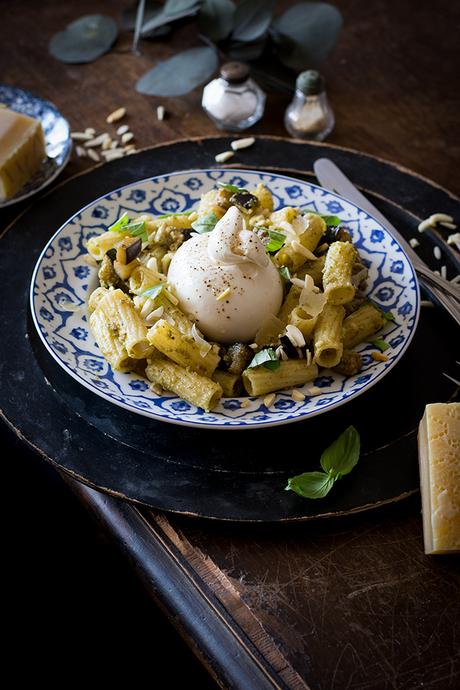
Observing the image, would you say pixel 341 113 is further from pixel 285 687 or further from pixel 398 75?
pixel 285 687

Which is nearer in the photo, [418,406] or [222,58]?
[418,406]

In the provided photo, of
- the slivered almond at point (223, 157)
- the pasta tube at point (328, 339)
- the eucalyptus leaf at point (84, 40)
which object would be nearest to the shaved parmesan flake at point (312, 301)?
the pasta tube at point (328, 339)

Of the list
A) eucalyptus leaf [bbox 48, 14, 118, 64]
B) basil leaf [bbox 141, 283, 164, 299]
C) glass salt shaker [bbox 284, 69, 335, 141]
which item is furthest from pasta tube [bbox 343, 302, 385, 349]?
eucalyptus leaf [bbox 48, 14, 118, 64]

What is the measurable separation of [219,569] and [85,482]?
0.30 meters

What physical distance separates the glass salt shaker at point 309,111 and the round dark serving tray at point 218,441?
0.74 m

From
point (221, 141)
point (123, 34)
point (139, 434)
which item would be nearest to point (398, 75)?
point (221, 141)

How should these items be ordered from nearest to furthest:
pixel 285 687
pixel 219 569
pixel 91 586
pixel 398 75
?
pixel 285 687 → pixel 219 569 → pixel 91 586 → pixel 398 75

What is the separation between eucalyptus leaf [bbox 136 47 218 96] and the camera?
2.48 meters

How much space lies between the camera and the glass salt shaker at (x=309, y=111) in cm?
230

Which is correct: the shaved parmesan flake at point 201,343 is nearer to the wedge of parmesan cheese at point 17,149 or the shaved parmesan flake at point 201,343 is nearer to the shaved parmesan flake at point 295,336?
the shaved parmesan flake at point 295,336

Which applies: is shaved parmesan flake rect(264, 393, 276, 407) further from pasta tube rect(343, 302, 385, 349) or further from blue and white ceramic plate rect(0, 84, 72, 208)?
blue and white ceramic plate rect(0, 84, 72, 208)

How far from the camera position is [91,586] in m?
2.12

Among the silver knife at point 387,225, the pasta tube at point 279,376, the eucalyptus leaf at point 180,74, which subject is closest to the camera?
the pasta tube at point 279,376

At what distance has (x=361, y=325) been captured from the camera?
163cm
